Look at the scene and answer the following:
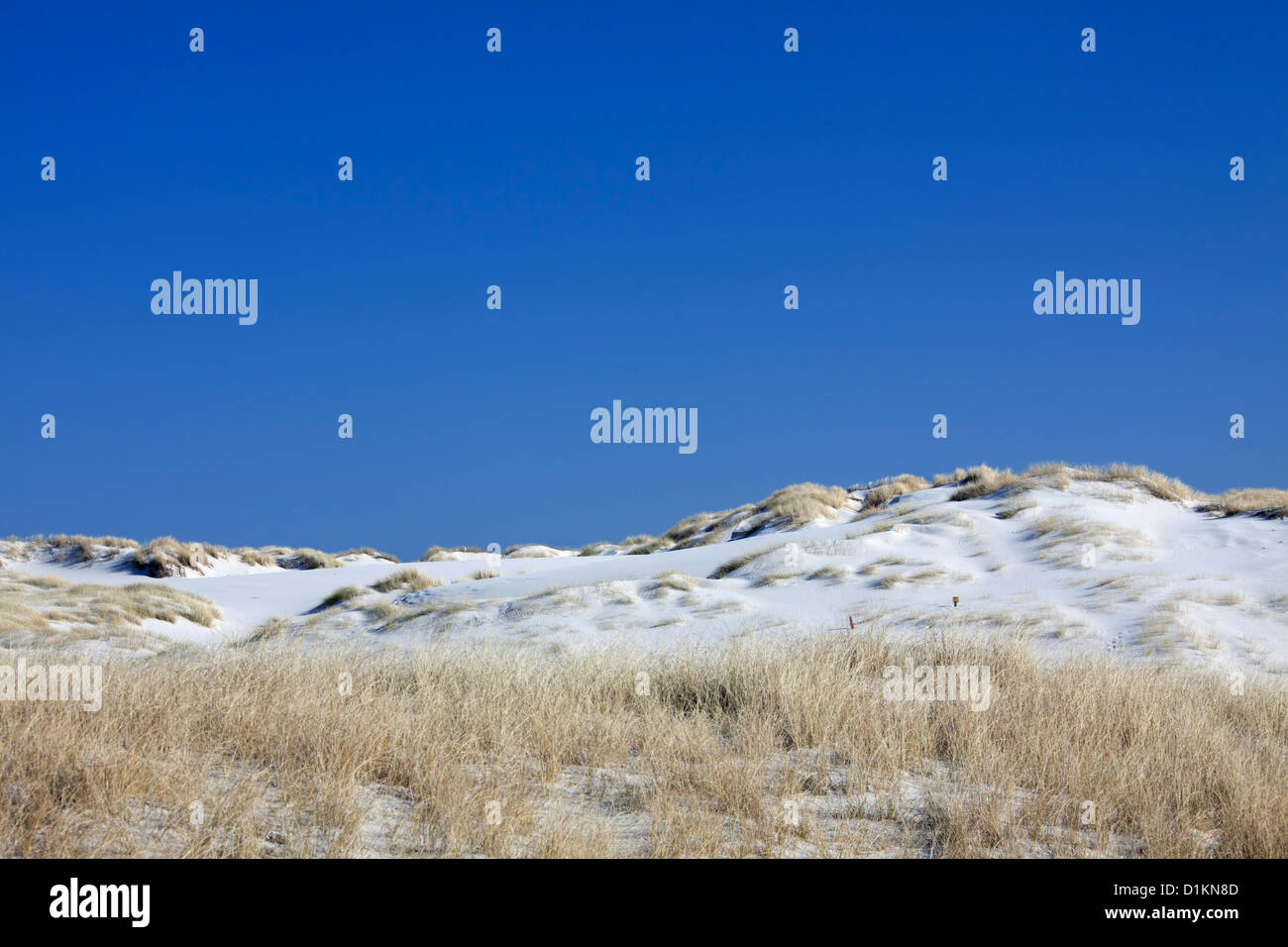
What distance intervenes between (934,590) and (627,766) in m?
10.9

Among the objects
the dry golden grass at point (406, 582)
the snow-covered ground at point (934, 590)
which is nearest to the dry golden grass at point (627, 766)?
the snow-covered ground at point (934, 590)

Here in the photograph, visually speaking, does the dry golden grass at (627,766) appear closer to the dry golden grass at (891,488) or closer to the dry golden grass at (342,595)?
the dry golden grass at (342,595)

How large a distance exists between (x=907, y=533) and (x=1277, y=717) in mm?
12380

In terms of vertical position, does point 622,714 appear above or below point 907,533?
below

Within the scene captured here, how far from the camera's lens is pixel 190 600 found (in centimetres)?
2070

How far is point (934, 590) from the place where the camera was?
14.9m

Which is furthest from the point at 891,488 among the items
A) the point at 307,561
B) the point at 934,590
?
the point at 307,561

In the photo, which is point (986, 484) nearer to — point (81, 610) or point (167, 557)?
point (81, 610)

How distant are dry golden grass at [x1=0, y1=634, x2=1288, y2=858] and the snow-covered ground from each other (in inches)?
139

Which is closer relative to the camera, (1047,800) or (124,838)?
(124,838)
